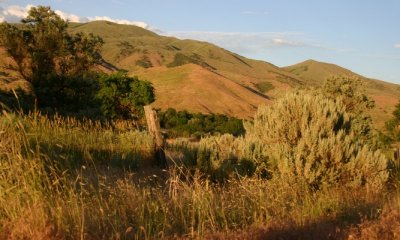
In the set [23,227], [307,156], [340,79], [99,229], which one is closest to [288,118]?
[307,156]

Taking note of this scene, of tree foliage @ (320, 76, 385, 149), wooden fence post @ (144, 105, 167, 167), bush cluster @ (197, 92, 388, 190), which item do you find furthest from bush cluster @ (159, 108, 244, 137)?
bush cluster @ (197, 92, 388, 190)

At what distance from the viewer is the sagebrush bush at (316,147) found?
9336 millimetres

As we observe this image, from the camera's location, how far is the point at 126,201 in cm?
591

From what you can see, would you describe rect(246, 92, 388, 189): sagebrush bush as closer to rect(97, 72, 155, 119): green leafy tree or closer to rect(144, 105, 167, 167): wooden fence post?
rect(144, 105, 167, 167): wooden fence post

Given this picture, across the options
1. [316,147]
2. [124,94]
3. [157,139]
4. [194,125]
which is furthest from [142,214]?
[194,125]

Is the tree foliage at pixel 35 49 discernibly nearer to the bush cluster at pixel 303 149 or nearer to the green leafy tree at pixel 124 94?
the green leafy tree at pixel 124 94

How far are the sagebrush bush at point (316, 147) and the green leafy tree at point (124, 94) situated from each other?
688 inches

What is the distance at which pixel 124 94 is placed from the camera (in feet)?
94.4

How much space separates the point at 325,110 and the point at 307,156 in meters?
1.72

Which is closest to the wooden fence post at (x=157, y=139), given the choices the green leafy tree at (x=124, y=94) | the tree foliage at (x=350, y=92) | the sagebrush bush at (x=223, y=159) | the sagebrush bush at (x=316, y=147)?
the sagebrush bush at (x=223, y=159)

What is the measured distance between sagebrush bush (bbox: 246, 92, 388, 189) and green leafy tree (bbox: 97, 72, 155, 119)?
17.5m

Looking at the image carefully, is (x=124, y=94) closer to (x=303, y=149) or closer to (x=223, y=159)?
(x=223, y=159)

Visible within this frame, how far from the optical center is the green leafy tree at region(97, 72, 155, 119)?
27.8m

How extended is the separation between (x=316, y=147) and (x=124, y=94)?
20524 millimetres
